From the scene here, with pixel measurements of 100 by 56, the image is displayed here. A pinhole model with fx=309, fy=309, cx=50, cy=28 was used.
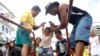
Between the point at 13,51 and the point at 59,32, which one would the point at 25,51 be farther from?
the point at 13,51

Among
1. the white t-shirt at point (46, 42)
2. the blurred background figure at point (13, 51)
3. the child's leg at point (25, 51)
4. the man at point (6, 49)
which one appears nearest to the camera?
the child's leg at point (25, 51)

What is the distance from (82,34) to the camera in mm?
2254

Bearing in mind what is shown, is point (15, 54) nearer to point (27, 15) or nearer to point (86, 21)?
point (27, 15)

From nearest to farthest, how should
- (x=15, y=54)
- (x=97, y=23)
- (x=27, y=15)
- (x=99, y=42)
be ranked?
(x=27, y=15)
(x=99, y=42)
(x=15, y=54)
(x=97, y=23)

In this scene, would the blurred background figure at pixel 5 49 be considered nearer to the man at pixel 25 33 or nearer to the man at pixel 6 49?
the man at pixel 6 49

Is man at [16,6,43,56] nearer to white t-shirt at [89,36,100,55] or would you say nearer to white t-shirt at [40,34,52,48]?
white t-shirt at [40,34,52,48]

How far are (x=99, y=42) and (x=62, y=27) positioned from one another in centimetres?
218

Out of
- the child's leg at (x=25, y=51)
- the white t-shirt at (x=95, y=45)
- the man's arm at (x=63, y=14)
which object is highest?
the man's arm at (x=63, y=14)


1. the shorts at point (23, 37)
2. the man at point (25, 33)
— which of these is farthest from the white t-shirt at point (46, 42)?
the shorts at point (23, 37)

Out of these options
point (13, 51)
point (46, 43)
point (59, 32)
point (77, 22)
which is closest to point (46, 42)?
point (46, 43)

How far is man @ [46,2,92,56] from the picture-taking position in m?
2.23

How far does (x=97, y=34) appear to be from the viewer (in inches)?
186

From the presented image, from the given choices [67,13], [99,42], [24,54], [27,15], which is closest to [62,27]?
[67,13]

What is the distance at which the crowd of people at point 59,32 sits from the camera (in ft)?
7.44
